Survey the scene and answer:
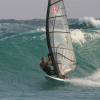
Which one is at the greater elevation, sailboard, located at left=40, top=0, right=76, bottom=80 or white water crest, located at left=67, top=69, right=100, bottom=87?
sailboard, located at left=40, top=0, right=76, bottom=80

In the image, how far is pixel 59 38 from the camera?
21359 mm

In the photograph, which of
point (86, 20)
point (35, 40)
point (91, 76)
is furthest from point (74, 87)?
point (86, 20)

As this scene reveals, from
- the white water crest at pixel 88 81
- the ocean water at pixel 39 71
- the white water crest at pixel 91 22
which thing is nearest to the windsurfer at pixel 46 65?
the ocean water at pixel 39 71

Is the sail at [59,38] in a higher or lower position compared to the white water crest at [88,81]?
higher

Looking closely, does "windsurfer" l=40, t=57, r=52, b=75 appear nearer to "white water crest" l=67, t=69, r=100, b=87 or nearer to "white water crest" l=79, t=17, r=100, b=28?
"white water crest" l=67, t=69, r=100, b=87

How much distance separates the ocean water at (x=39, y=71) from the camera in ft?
59.6

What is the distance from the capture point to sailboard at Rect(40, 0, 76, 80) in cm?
2062

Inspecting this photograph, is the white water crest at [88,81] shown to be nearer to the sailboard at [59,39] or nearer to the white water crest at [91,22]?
the sailboard at [59,39]

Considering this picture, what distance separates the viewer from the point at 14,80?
21609mm

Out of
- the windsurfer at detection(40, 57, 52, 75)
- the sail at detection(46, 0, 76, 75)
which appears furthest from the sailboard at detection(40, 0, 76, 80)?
the windsurfer at detection(40, 57, 52, 75)

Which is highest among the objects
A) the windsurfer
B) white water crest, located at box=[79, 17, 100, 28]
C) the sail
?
the sail

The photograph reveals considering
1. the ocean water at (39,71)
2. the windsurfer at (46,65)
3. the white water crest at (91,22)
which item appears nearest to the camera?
the ocean water at (39,71)

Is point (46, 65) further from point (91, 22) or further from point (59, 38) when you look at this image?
point (91, 22)

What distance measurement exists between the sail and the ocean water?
733 millimetres
